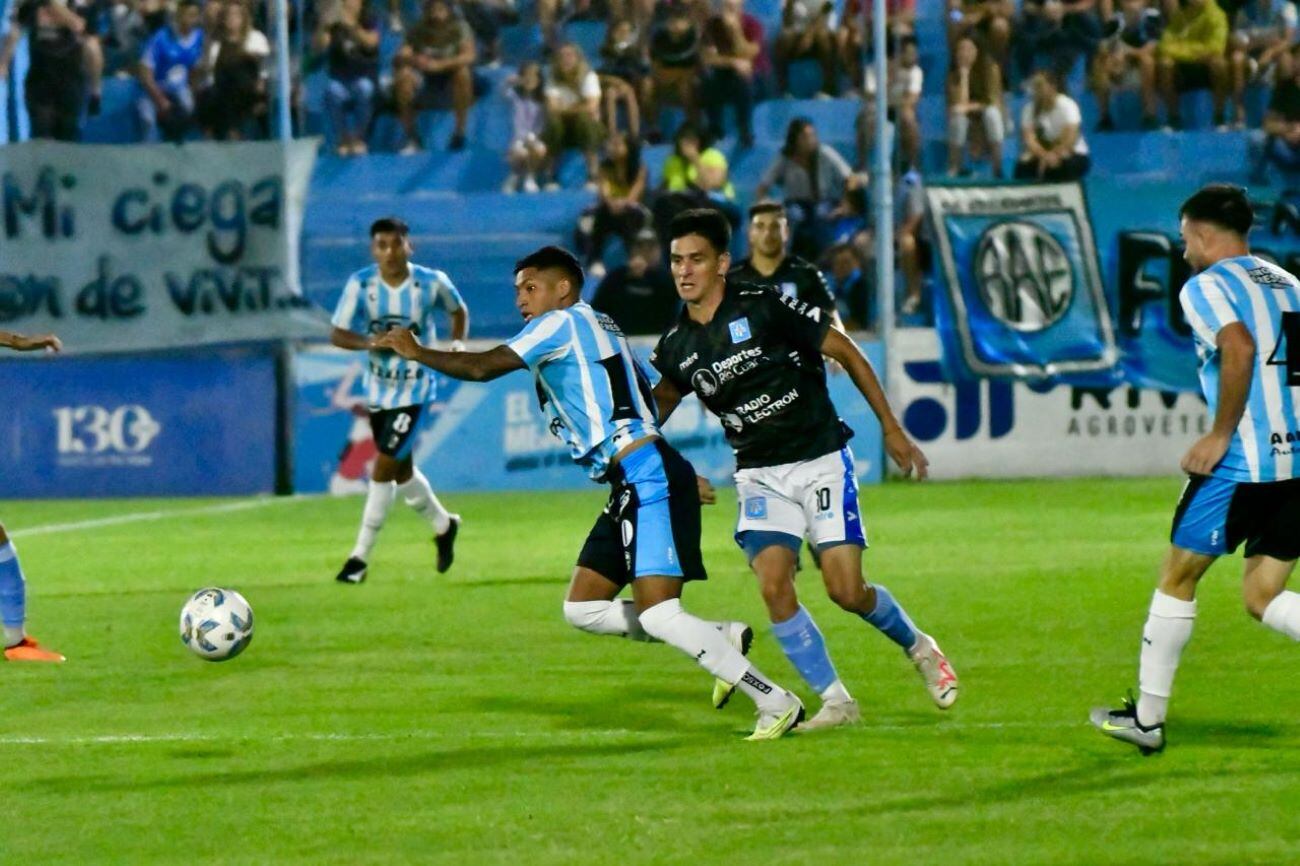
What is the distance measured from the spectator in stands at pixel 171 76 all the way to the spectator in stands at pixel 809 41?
6083 millimetres

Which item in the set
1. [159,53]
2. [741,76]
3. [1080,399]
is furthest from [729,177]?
[159,53]

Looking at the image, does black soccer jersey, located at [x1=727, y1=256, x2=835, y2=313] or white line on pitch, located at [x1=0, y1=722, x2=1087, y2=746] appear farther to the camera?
black soccer jersey, located at [x1=727, y1=256, x2=835, y2=313]

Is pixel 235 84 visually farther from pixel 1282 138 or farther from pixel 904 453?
pixel 904 453

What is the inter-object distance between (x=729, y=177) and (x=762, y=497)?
50.0 feet

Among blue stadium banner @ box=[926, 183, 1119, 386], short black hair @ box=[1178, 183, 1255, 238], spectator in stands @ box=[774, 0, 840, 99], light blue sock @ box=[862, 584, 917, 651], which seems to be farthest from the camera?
spectator in stands @ box=[774, 0, 840, 99]

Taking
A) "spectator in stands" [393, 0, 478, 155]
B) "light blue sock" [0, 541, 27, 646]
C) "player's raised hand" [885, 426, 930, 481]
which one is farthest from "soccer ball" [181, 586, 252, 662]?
"spectator in stands" [393, 0, 478, 155]

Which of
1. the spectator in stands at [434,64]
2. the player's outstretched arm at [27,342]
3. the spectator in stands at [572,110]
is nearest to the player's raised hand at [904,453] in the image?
the player's outstretched arm at [27,342]

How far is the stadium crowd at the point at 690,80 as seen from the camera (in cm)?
2142

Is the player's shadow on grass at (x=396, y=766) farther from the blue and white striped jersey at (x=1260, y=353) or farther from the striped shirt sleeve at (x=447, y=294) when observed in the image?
the striped shirt sleeve at (x=447, y=294)

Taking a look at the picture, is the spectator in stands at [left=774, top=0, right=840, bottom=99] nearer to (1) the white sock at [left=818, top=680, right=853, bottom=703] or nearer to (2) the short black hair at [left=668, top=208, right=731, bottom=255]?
(2) the short black hair at [left=668, top=208, right=731, bottom=255]

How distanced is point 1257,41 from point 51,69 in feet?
40.2

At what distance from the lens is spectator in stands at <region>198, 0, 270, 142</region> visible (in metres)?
21.4

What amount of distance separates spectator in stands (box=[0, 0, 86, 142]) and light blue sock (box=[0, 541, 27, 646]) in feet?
39.9

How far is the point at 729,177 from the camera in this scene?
22.9 metres
